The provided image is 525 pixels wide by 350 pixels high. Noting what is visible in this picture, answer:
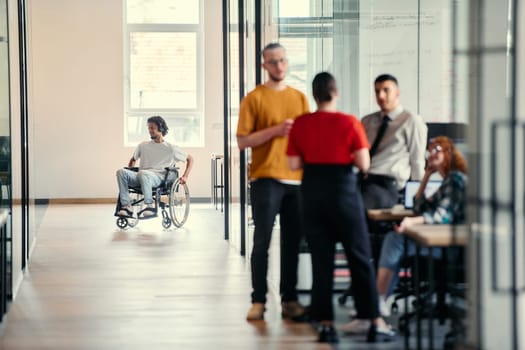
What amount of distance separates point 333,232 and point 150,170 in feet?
23.9

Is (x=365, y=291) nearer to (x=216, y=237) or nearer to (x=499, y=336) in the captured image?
(x=499, y=336)

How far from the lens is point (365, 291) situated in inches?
196

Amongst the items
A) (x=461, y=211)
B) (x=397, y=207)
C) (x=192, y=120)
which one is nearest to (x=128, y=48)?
(x=192, y=120)

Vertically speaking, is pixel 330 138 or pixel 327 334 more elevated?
pixel 330 138

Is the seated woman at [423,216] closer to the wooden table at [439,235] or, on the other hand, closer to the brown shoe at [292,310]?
the wooden table at [439,235]

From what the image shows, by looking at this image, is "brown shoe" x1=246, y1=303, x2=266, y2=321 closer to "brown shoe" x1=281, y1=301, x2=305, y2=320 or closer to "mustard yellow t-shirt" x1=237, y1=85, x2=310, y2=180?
"brown shoe" x1=281, y1=301, x2=305, y2=320

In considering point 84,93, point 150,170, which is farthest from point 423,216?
point 84,93

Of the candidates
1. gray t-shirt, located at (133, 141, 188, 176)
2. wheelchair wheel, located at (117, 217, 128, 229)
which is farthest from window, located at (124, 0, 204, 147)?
wheelchair wheel, located at (117, 217, 128, 229)

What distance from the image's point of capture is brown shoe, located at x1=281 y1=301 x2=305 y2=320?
570cm

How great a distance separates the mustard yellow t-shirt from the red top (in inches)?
25.9

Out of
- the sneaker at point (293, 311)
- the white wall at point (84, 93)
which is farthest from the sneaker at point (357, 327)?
the white wall at point (84, 93)

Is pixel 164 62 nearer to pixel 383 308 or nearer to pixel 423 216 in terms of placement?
pixel 383 308

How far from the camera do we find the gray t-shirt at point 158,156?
12102mm

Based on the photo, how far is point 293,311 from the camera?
5727mm
